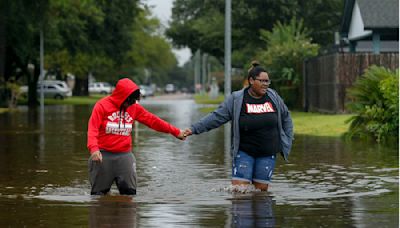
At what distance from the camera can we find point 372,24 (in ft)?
135

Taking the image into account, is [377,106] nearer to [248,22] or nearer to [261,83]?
[261,83]

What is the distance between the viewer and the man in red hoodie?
11.3 m

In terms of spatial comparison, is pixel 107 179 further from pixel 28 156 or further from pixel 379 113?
pixel 379 113

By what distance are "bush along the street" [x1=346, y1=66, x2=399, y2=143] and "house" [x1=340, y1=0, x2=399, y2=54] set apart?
14858 millimetres

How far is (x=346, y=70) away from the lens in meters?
36.5

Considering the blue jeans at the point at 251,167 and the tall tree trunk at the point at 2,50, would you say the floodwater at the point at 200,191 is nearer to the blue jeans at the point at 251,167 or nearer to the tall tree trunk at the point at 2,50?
the blue jeans at the point at 251,167

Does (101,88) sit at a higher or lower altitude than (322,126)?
higher

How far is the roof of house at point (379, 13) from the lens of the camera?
40875 mm

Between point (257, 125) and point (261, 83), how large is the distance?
0.52 meters

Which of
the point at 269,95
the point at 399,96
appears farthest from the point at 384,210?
the point at 399,96

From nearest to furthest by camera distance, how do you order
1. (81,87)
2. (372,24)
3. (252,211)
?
(252,211) < (372,24) < (81,87)

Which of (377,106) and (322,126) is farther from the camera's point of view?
(322,126)

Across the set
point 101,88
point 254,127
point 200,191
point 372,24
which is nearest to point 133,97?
point 254,127

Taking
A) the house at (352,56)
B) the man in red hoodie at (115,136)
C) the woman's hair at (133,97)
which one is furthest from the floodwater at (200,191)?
the house at (352,56)
